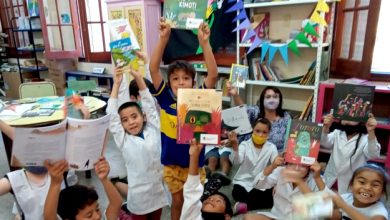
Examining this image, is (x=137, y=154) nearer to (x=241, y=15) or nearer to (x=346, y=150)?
(x=346, y=150)

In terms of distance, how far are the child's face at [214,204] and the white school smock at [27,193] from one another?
0.83 m

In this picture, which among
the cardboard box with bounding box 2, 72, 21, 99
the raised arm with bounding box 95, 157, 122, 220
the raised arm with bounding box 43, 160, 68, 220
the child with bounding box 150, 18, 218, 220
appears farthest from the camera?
the cardboard box with bounding box 2, 72, 21, 99

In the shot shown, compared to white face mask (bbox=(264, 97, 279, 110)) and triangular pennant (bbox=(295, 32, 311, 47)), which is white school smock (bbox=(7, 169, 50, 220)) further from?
triangular pennant (bbox=(295, 32, 311, 47))

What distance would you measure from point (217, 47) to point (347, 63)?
1.38m

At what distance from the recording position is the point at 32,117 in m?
2.18

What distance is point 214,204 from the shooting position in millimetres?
1598

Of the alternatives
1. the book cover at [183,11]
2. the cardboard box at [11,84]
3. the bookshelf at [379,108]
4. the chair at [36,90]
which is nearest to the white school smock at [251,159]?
the bookshelf at [379,108]

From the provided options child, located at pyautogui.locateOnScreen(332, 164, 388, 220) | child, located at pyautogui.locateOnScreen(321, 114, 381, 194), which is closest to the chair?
child, located at pyautogui.locateOnScreen(321, 114, 381, 194)

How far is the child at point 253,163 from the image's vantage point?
7.01ft

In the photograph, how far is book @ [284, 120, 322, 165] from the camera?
4.33ft

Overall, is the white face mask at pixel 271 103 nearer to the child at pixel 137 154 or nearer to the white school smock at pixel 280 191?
the white school smock at pixel 280 191

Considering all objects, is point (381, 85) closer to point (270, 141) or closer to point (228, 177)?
point (270, 141)

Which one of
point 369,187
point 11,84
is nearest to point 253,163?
point 369,187

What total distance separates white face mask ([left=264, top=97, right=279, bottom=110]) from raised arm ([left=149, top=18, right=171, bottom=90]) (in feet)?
4.21
